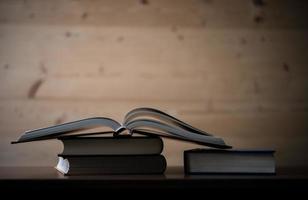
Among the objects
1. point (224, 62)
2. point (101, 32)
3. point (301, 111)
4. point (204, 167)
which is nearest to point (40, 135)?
point (204, 167)

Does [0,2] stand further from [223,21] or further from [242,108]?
A: [242,108]

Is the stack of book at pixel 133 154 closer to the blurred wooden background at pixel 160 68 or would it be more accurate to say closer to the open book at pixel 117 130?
the open book at pixel 117 130

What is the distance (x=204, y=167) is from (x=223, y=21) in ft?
1.91

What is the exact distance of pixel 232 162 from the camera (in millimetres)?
715

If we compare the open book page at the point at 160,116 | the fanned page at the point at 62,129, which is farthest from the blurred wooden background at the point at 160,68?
the fanned page at the point at 62,129

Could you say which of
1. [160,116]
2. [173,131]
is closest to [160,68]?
[160,116]

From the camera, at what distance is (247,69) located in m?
1.16

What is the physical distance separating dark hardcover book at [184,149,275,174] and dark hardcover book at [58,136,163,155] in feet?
0.23

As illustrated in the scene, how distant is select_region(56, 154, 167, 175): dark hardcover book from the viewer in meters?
0.70

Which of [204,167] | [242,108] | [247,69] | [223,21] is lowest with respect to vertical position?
[204,167]

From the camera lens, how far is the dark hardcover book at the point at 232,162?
71 cm

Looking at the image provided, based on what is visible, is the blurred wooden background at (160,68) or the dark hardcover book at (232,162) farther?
the blurred wooden background at (160,68)

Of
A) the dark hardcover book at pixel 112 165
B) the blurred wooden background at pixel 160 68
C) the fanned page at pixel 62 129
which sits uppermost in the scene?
the blurred wooden background at pixel 160 68
